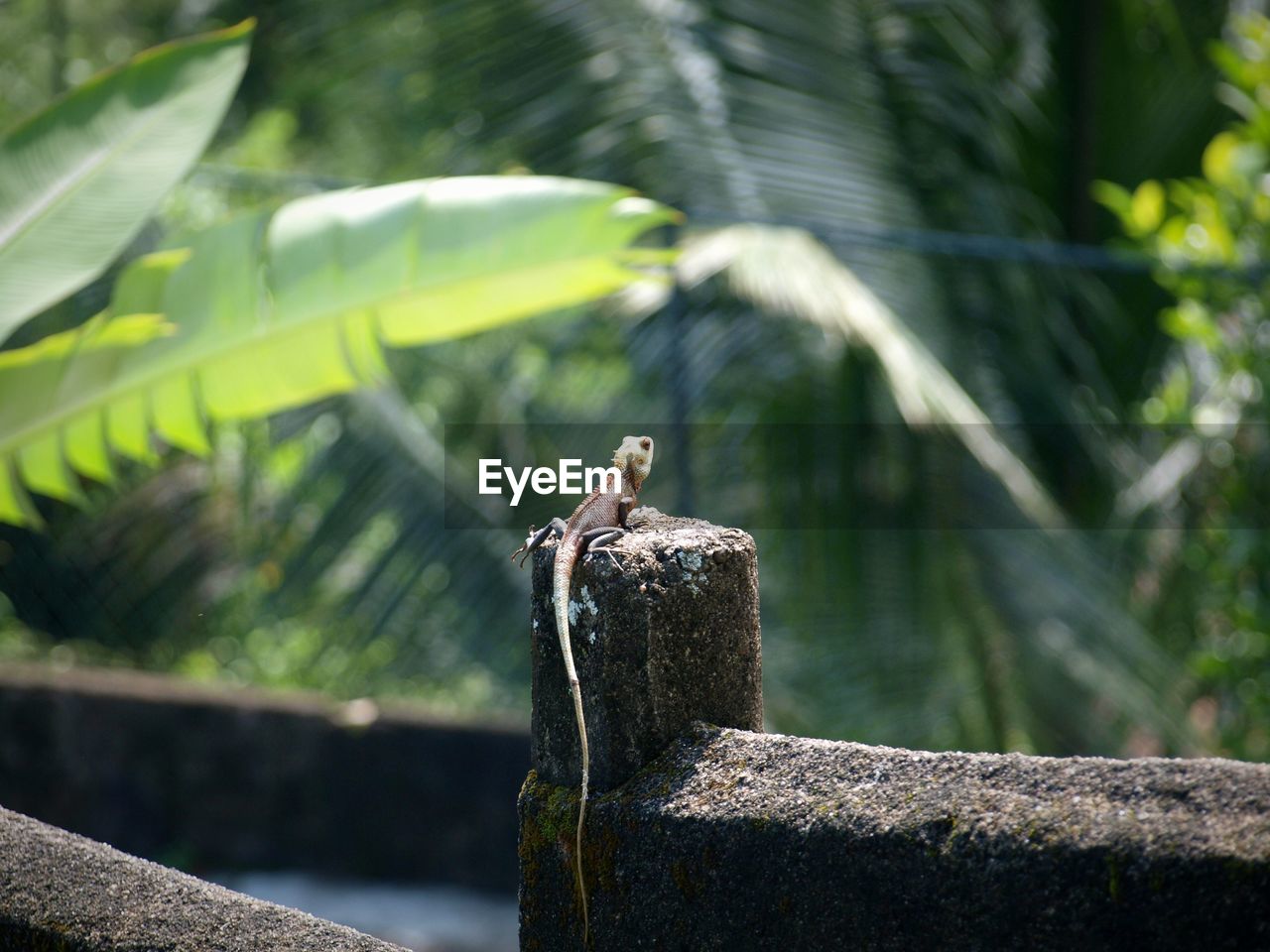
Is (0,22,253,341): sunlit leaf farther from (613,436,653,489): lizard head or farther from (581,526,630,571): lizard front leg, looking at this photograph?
(581,526,630,571): lizard front leg

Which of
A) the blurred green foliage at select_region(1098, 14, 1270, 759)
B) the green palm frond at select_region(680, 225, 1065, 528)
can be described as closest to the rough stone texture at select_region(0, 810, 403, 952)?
the green palm frond at select_region(680, 225, 1065, 528)

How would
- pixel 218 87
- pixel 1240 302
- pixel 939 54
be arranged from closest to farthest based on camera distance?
pixel 218 87, pixel 1240 302, pixel 939 54

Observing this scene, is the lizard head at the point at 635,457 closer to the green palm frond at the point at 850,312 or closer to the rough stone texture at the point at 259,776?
the green palm frond at the point at 850,312

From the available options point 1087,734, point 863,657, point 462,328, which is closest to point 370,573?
point 863,657

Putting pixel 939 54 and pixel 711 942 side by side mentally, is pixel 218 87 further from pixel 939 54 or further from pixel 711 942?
pixel 939 54

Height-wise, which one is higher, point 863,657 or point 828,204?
point 828,204

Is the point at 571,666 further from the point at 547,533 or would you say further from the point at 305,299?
the point at 305,299

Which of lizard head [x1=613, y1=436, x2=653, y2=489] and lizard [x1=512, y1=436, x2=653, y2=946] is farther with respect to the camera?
lizard head [x1=613, y1=436, x2=653, y2=489]
